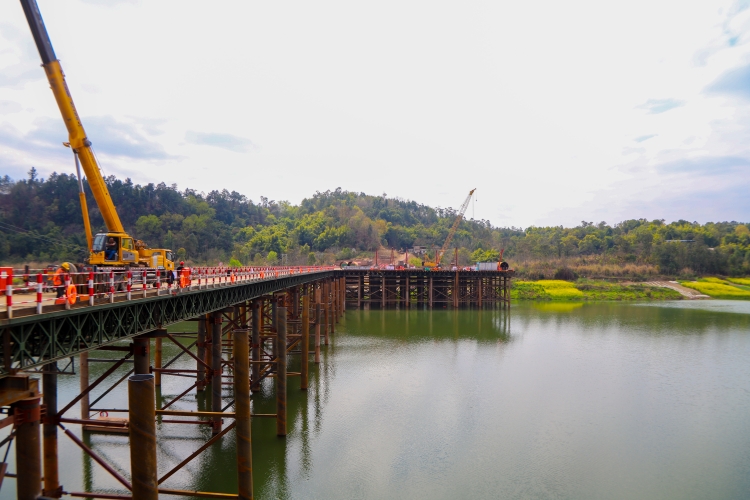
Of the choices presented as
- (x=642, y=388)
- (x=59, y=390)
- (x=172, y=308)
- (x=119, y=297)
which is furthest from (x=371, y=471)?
(x=642, y=388)

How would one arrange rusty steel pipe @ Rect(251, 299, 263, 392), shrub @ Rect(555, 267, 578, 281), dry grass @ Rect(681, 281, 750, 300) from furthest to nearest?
1. shrub @ Rect(555, 267, 578, 281)
2. dry grass @ Rect(681, 281, 750, 300)
3. rusty steel pipe @ Rect(251, 299, 263, 392)

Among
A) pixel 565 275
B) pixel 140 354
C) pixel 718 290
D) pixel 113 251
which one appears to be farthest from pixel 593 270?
pixel 140 354

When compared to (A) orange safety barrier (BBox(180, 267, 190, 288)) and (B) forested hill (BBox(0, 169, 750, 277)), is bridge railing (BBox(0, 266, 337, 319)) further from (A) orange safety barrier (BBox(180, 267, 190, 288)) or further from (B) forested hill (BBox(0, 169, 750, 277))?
(B) forested hill (BBox(0, 169, 750, 277))

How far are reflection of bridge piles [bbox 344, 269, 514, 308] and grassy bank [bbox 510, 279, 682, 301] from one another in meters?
17.4

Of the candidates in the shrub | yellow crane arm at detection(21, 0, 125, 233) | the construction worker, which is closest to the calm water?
the construction worker

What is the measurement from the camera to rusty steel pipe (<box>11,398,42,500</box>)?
9406 millimetres

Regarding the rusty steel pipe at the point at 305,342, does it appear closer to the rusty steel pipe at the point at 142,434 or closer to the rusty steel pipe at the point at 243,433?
the rusty steel pipe at the point at 243,433

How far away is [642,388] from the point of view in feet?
96.5

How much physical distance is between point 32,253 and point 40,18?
5836 cm

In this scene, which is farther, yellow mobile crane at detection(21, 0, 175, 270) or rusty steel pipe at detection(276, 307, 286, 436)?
rusty steel pipe at detection(276, 307, 286, 436)

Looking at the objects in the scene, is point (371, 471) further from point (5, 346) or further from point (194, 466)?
point (5, 346)

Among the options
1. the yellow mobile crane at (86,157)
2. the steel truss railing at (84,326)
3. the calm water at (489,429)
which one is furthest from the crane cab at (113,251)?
the calm water at (489,429)

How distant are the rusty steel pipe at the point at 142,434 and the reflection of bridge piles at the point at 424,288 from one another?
5547cm

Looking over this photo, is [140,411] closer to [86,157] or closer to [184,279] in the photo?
[184,279]
